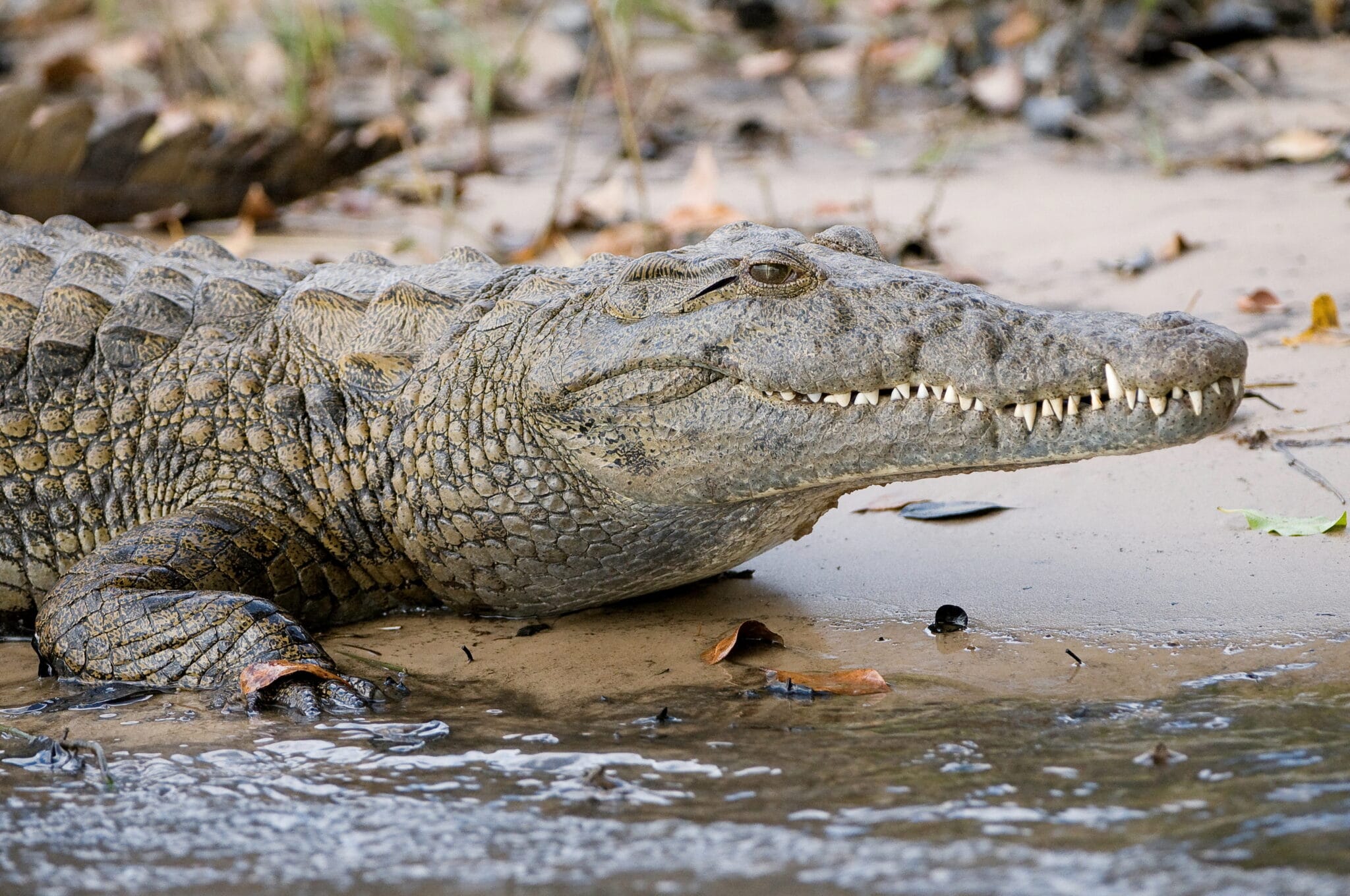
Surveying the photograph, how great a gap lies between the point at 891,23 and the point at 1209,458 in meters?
6.81

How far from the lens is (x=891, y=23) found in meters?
10.5

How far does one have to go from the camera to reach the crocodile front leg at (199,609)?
348 centimetres

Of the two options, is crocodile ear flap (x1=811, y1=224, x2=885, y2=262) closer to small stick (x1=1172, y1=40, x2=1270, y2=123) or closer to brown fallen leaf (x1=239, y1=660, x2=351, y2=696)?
brown fallen leaf (x1=239, y1=660, x2=351, y2=696)

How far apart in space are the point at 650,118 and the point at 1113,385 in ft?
22.0

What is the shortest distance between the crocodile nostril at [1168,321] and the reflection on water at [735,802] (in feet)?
2.54

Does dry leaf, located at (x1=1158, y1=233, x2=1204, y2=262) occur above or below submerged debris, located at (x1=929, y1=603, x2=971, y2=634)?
above

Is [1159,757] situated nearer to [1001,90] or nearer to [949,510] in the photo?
[949,510]

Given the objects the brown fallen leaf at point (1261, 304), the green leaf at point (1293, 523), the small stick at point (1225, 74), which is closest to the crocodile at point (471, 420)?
the green leaf at point (1293, 523)

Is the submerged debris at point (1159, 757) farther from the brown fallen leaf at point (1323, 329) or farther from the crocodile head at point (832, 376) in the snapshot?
the brown fallen leaf at point (1323, 329)

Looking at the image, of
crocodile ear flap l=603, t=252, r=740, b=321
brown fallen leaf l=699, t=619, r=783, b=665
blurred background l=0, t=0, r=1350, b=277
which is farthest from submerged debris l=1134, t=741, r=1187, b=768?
blurred background l=0, t=0, r=1350, b=277

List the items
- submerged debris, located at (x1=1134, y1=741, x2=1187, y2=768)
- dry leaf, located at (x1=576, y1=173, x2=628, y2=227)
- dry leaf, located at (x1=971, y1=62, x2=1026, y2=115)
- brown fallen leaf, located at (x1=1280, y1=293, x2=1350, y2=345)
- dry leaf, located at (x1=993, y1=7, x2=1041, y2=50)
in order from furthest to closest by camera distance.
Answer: dry leaf, located at (x1=993, y1=7, x2=1041, y2=50), dry leaf, located at (x1=971, y1=62, x2=1026, y2=115), dry leaf, located at (x1=576, y1=173, x2=628, y2=227), brown fallen leaf, located at (x1=1280, y1=293, x2=1350, y2=345), submerged debris, located at (x1=1134, y1=741, x2=1187, y2=768)

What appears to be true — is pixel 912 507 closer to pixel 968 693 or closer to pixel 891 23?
pixel 968 693

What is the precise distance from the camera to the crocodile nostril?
3113mm

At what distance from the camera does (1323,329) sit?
506 centimetres
